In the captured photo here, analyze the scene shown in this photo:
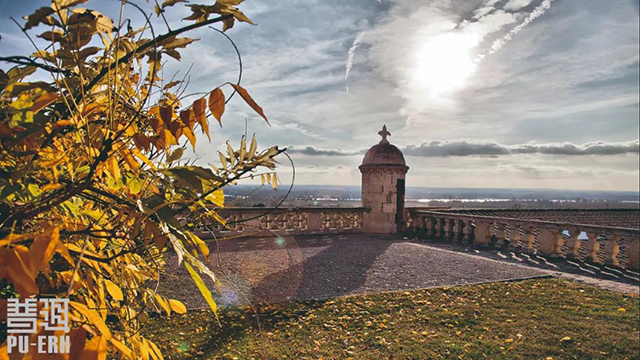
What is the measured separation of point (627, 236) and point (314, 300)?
869cm

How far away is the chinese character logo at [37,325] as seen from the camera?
856 millimetres

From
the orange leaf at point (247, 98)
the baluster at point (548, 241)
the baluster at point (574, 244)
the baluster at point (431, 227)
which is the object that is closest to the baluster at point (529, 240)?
the baluster at point (548, 241)

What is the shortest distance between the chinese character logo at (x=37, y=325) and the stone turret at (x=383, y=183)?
1452 centimetres

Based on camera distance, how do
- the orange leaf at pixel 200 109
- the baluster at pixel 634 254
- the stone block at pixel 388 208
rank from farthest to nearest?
the stone block at pixel 388 208 < the baluster at pixel 634 254 < the orange leaf at pixel 200 109

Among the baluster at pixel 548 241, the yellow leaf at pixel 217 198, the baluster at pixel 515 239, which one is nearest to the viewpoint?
the yellow leaf at pixel 217 198

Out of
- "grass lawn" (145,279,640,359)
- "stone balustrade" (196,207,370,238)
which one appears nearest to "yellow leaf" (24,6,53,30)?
"grass lawn" (145,279,640,359)

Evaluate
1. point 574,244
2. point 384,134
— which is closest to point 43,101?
point 574,244

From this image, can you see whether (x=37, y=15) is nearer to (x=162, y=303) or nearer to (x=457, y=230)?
(x=162, y=303)

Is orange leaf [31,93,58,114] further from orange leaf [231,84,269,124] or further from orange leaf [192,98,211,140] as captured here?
orange leaf [231,84,269,124]

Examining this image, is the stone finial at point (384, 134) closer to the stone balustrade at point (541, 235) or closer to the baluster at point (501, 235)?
the stone balustrade at point (541, 235)

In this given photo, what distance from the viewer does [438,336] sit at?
16.0ft

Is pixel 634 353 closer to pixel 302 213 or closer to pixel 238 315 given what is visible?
pixel 238 315

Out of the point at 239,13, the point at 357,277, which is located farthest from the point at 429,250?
the point at 239,13

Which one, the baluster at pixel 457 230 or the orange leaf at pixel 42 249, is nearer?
the orange leaf at pixel 42 249
